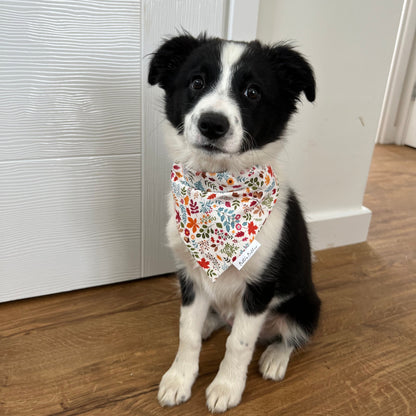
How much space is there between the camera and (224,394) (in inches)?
47.0

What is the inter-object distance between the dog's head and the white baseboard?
956mm

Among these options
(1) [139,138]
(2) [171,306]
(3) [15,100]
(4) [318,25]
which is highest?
(4) [318,25]

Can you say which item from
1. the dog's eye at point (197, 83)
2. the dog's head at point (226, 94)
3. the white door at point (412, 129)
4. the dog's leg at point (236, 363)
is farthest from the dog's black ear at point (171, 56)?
the white door at point (412, 129)

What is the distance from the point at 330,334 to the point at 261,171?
0.72 m

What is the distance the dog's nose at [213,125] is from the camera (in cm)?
96

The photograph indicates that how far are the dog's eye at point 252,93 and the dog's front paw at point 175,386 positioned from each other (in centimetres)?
80

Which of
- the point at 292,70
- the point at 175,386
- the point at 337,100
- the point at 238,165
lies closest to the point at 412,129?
the point at 337,100

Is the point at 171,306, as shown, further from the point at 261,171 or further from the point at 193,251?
the point at 261,171

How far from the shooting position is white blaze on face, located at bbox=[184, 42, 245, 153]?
0.98 metres

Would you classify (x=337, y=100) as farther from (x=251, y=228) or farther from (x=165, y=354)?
(x=165, y=354)

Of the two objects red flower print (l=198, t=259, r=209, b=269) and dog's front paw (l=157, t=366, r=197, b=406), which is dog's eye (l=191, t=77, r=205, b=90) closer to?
red flower print (l=198, t=259, r=209, b=269)

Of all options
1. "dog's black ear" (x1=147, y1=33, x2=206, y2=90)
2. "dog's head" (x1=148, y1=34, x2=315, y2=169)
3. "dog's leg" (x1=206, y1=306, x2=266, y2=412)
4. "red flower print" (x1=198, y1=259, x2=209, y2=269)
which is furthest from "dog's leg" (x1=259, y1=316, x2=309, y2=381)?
"dog's black ear" (x1=147, y1=33, x2=206, y2=90)

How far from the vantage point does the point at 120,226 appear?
1.66 meters

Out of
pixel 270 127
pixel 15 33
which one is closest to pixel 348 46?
pixel 270 127
